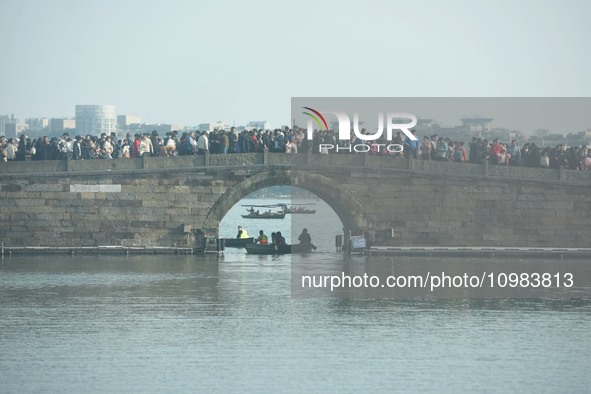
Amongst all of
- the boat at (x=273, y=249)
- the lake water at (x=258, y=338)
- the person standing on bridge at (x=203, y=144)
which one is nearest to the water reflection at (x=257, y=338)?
the lake water at (x=258, y=338)

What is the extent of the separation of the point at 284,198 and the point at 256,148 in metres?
127

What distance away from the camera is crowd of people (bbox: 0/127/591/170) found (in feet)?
185

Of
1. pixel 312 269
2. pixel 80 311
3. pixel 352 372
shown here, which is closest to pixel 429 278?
pixel 312 269

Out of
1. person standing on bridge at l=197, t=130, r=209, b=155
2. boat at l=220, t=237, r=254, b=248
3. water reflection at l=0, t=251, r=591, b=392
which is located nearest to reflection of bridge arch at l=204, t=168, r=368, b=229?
person standing on bridge at l=197, t=130, r=209, b=155

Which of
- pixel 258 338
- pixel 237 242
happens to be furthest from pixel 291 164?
pixel 258 338

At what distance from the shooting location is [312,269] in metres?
52.1

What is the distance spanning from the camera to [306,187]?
5722cm

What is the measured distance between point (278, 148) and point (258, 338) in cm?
2095

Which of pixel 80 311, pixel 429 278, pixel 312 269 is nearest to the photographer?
pixel 80 311

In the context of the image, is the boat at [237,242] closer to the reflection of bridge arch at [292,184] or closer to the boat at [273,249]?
the boat at [273,249]

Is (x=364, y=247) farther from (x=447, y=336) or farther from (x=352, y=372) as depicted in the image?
(x=352, y=372)

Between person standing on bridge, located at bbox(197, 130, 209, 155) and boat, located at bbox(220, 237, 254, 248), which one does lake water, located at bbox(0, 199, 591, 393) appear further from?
boat, located at bbox(220, 237, 254, 248)

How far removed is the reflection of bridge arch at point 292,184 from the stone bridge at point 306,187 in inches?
1.6

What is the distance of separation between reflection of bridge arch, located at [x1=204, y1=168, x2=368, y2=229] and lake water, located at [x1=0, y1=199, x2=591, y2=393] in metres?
5.92
